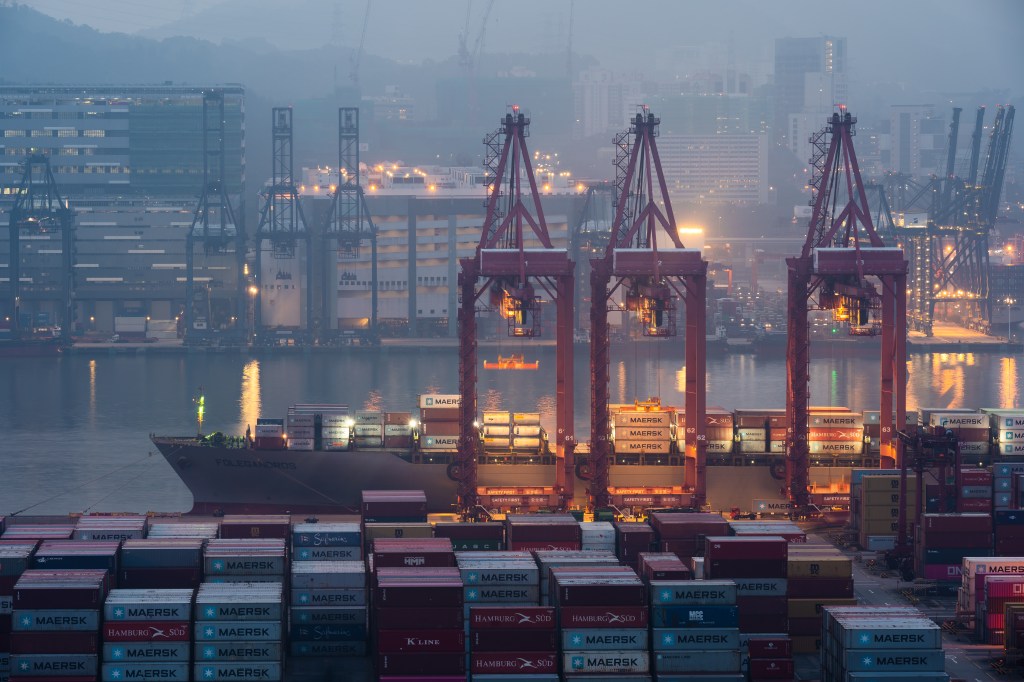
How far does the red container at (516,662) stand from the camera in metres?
23.5

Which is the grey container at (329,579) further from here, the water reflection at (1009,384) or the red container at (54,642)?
the water reflection at (1009,384)

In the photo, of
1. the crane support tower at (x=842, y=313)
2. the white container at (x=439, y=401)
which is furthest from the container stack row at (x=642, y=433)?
the white container at (x=439, y=401)

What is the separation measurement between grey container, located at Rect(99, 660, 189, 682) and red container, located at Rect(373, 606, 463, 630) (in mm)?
2751

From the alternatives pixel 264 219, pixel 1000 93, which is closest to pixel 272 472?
pixel 264 219

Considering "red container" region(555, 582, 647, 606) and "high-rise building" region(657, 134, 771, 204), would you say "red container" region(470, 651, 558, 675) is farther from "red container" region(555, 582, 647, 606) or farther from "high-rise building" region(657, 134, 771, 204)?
"high-rise building" region(657, 134, 771, 204)

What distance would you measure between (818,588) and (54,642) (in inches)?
448

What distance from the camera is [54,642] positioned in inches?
928

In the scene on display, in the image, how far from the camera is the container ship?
38.2 metres

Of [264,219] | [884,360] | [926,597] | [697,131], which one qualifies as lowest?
[926,597]

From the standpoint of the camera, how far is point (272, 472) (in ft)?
130

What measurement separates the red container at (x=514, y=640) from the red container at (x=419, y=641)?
262mm

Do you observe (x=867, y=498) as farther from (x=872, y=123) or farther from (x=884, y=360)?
Result: (x=872, y=123)

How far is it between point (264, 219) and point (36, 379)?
1747cm

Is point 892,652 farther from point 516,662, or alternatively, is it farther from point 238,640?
point 238,640
